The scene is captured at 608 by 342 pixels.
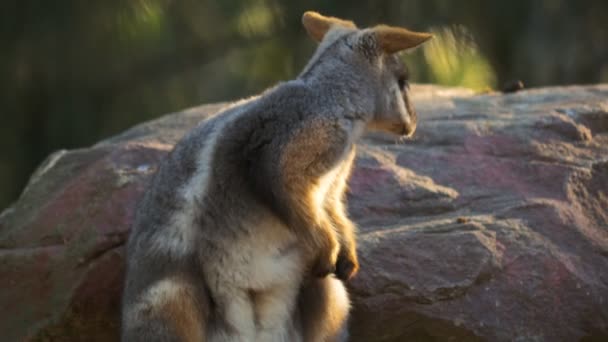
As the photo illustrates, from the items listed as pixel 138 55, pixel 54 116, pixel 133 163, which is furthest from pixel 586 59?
pixel 133 163

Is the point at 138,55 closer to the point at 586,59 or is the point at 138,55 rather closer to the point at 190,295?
the point at 586,59

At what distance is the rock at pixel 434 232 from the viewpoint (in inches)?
218

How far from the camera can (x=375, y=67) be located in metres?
5.41

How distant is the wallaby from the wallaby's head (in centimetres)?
1

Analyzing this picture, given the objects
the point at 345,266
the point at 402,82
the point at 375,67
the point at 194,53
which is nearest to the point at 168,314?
the point at 345,266

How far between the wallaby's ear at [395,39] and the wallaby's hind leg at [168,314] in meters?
1.51

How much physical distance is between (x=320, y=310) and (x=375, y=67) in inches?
47.4

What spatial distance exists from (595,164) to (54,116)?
914 cm

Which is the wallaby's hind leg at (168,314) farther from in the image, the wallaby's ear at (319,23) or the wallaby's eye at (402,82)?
the wallaby's ear at (319,23)

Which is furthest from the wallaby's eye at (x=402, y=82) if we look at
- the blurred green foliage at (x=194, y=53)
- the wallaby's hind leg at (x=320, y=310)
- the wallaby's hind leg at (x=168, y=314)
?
the blurred green foliage at (x=194, y=53)

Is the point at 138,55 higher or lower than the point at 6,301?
lower

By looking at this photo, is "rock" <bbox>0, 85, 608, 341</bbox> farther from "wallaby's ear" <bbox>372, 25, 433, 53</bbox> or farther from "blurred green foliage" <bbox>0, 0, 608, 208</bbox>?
"blurred green foliage" <bbox>0, 0, 608, 208</bbox>

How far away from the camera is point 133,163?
636cm

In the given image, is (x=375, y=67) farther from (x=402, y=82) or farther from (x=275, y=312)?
(x=275, y=312)
